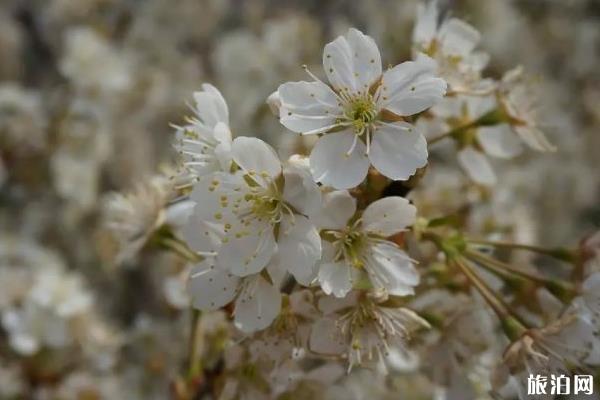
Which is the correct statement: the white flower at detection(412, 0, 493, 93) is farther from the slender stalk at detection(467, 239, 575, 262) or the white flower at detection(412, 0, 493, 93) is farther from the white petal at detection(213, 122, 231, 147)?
the white petal at detection(213, 122, 231, 147)

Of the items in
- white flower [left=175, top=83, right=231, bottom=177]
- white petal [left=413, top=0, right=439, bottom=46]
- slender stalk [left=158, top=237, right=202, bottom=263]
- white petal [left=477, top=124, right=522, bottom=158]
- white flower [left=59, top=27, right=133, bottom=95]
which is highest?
white flower [left=175, top=83, right=231, bottom=177]

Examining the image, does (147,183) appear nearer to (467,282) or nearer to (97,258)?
(467,282)

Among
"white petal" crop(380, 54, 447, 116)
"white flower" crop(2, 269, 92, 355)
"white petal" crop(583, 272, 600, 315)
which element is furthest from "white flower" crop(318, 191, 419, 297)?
"white flower" crop(2, 269, 92, 355)

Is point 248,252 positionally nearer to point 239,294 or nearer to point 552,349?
point 239,294

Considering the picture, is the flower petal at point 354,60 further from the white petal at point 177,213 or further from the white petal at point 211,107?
the white petal at point 177,213

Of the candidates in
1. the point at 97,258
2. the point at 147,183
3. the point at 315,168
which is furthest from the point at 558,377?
the point at 97,258

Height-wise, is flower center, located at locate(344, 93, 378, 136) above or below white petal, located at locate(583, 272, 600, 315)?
above

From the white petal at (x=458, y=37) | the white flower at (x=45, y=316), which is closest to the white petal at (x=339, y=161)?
the white petal at (x=458, y=37)
